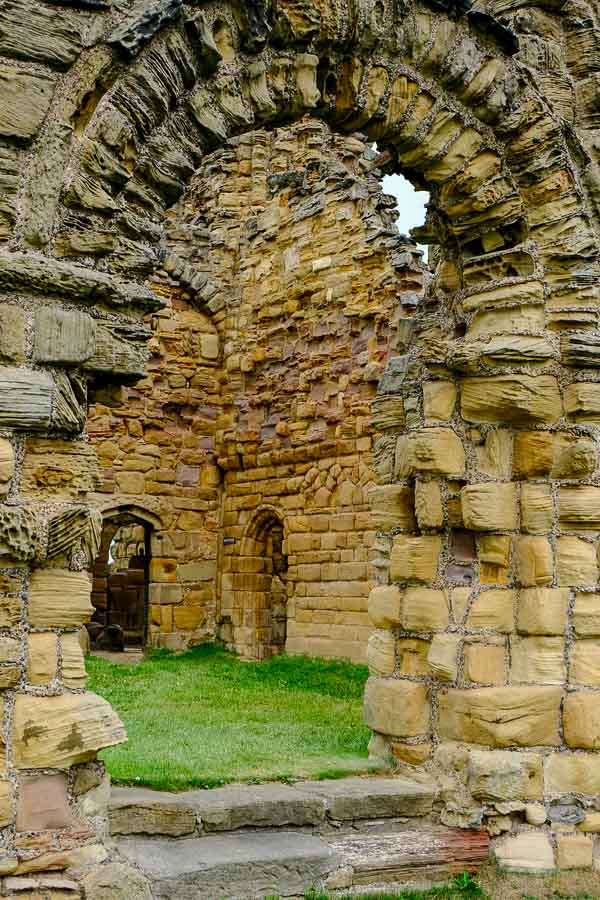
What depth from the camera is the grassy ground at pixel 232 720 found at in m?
5.25

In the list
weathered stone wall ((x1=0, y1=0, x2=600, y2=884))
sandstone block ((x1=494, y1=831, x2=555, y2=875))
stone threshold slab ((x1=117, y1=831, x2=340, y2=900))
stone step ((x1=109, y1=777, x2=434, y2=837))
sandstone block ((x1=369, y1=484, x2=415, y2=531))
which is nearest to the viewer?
weathered stone wall ((x1=0, y1=0, x2=600, y2=884))

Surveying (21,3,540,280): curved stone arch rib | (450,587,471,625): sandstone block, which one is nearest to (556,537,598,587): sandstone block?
(450,587,471,625): sandstone block

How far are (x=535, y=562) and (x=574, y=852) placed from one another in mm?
1468

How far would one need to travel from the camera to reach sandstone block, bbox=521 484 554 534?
518 cm

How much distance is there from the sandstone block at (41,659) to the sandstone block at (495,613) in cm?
232

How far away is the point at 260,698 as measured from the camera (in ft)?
29.8

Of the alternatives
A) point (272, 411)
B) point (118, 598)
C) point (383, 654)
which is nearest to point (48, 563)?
point (383, 654)

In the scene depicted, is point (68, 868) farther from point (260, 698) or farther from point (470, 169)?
point (260, 698)

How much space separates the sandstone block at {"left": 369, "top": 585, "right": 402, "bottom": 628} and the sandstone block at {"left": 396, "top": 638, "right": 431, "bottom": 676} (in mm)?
130

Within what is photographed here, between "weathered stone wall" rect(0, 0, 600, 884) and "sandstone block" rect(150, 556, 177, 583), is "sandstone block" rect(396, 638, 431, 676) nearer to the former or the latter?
"weathered stone wall" rect(0, 0, 600, 884)

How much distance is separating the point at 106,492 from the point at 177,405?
1768 mm

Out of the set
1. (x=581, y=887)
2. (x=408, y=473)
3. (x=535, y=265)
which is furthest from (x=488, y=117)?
(x=581, y=887)

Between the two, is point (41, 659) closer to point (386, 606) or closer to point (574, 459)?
point (386, 606)

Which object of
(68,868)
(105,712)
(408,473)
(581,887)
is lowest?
(581,887)
